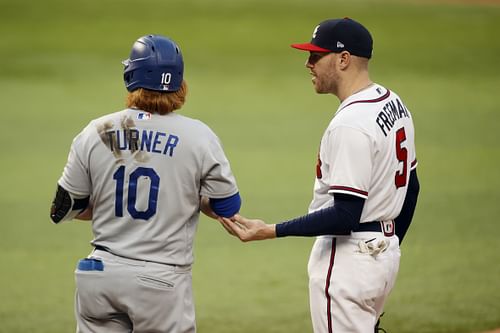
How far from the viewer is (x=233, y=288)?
6.79 meters

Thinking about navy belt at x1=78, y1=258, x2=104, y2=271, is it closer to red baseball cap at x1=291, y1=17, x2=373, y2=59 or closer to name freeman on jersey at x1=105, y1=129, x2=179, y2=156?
name freeman on jersey at x1=105, y1=129, x2=179, y2=156

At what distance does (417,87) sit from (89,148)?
8778 millimetres

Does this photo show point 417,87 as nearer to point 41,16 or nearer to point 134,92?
point 41,16

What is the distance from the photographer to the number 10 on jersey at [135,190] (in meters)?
3.64

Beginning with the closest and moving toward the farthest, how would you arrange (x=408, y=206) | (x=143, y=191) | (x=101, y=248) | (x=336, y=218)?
(x=143, y=191) → (x=101, y=248) → (x=336, y=218) → (x=408, y=206)

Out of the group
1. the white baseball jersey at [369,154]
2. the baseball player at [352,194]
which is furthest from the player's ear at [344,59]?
the white baseball jersey at [369,154]

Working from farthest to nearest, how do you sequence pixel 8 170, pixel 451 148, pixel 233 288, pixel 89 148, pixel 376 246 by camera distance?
pixel 451 148 → pixel 8 170 → pixel 233 288 → pixel 376 246 → pixel 89 148

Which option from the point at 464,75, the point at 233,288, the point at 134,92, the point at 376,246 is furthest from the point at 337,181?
the point at 464,75

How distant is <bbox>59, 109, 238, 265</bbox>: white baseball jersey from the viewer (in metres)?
3.65

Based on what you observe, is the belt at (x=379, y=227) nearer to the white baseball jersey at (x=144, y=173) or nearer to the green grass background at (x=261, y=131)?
the white baseball jersey at (x=144, y=173)

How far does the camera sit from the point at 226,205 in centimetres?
383

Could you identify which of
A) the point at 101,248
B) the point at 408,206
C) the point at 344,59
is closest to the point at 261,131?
the point at 408,206

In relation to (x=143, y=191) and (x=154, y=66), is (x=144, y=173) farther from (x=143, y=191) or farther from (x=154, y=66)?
(x=154, y=66)

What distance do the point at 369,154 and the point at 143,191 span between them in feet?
3.08
